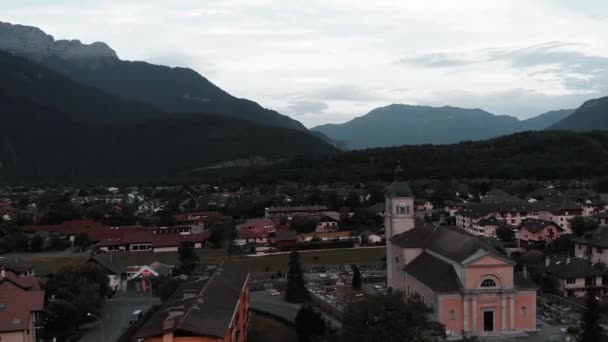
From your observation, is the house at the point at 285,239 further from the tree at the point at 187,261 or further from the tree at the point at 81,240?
the tree at the point at 81,240

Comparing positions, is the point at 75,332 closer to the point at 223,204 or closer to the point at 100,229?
the point at 100,229

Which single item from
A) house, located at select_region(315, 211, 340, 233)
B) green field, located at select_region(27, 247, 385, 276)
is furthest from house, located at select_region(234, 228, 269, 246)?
house, located at select_region(315, 211, 340, 233)

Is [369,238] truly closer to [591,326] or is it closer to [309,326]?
[309,326]

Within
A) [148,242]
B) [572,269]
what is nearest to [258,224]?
[148,242]

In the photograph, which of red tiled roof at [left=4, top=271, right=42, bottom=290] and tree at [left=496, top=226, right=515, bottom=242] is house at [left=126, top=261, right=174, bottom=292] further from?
tree at [left=496, top=226, right=515, bottom=242]

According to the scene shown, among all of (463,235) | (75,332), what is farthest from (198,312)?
(463,235)

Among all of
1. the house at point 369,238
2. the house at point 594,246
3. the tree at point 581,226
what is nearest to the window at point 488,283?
the house at point 594,246

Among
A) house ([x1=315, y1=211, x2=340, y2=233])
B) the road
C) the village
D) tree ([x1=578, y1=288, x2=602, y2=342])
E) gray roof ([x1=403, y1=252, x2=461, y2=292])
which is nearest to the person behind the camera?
tree ([x1=578, y1=288, x2=602, y2=342])
